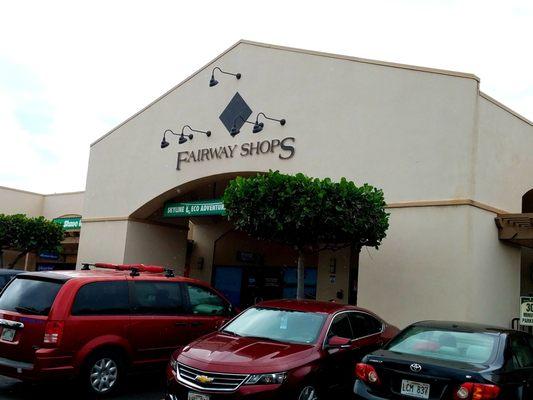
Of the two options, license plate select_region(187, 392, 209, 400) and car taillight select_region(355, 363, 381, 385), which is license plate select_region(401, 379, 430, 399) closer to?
car taillight select_region(355, 363, 381, 385)

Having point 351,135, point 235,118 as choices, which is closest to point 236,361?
point 351,135

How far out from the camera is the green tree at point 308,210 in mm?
10203

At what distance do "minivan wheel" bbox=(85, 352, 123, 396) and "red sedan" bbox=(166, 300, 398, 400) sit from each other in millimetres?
1444

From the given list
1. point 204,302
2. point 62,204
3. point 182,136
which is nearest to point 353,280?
point 182,136

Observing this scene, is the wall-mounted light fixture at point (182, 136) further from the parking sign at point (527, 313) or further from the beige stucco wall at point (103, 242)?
the parking sign at point (527, 313)

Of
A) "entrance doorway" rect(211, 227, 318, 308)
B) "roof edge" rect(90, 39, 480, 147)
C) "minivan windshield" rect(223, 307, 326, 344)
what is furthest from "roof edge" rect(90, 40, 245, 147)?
"minivan windshield" rect(223, 307, 326, 344)

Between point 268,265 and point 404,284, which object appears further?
point 268,265

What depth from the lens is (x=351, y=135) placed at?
1259 cm

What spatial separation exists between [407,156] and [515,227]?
8.34ft

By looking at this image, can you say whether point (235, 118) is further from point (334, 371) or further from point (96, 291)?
point (334, 371)

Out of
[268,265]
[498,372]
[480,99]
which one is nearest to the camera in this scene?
[498,372]

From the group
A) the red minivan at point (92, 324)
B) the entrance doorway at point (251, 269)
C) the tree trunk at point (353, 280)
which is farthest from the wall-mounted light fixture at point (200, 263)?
the red minivan at point (92, 324)

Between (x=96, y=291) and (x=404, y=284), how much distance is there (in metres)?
6.18

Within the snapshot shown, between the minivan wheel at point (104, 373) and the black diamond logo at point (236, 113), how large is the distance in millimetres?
8154
